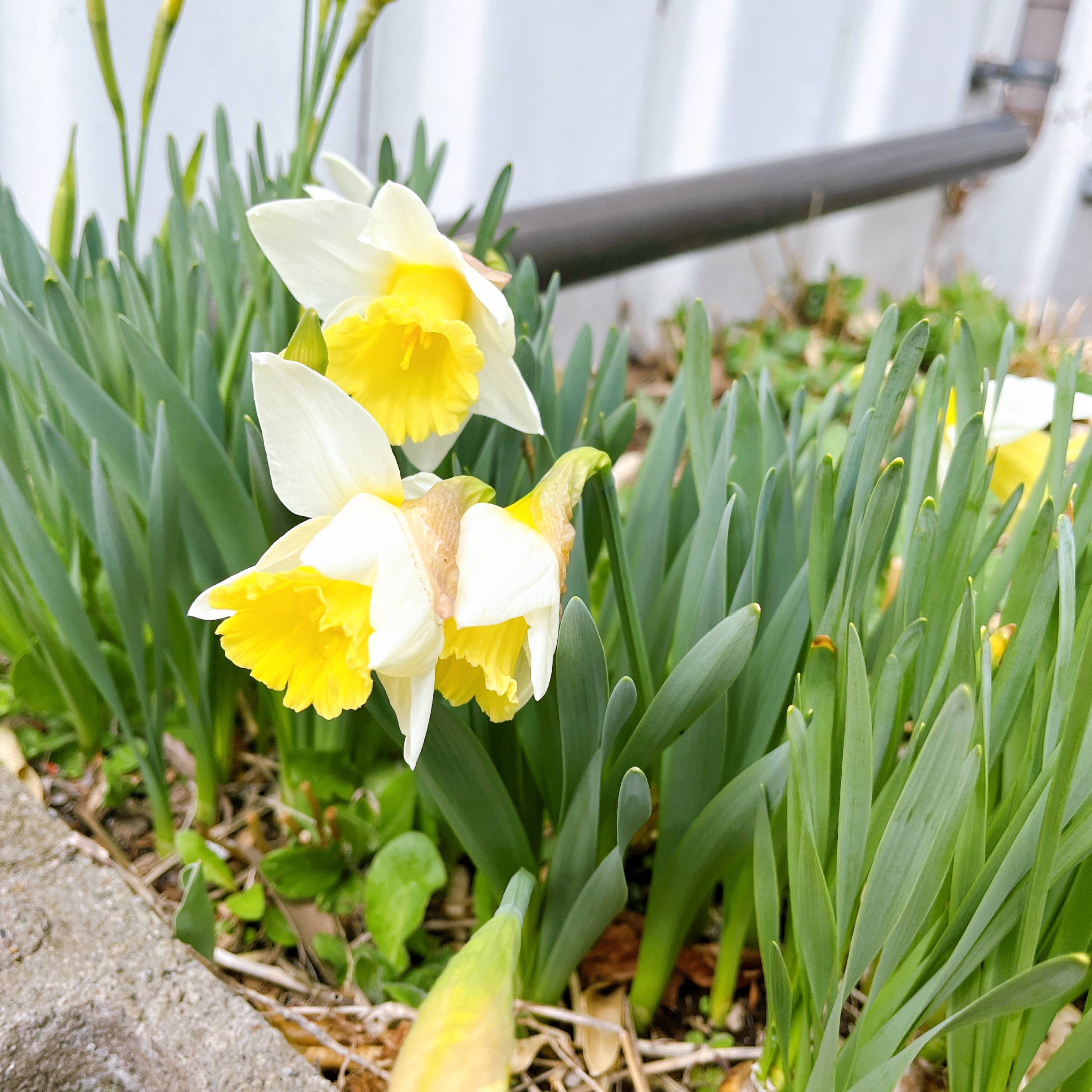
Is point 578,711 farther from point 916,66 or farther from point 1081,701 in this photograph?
point 916,66

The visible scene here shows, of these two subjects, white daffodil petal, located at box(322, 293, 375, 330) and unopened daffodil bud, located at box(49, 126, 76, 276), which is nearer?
white daffodil petal, located at box(322, 293, 375, 330)

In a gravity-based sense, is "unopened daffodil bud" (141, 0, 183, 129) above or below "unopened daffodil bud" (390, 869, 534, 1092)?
above

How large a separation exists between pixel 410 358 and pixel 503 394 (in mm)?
67

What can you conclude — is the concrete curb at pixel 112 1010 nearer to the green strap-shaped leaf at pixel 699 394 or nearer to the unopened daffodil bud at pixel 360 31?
the green strap-shaped leaf at pixel 699 394

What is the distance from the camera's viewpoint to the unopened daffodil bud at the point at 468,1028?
38 cm

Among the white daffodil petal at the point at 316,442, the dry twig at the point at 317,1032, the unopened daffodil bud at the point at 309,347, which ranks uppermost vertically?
the unopened daffodil bud at the point at 309,347

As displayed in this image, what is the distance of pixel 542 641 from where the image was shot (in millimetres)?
456

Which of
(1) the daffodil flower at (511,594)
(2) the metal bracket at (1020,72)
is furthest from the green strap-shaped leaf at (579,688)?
(2) the metal bracket at (1020,72)

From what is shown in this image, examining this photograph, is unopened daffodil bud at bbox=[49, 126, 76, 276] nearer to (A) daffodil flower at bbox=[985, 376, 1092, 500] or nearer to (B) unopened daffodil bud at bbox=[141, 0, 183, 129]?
(B) unopened daffodil bud at bbox=[141, 0, 183, 129]

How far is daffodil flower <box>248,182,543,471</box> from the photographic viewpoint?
0.57m

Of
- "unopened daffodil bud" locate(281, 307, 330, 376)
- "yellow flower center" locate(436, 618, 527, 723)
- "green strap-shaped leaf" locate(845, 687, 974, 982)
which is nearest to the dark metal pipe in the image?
"unopened daffodil bud" locate(281, 307, 330, 376)

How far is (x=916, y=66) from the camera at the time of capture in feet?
10.2

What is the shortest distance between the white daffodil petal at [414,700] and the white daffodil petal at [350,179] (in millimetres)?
425

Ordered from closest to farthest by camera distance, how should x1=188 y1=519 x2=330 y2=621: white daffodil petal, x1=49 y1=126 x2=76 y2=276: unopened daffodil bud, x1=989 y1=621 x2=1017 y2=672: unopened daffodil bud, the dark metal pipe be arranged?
x1=188 y1=519 x2=330 y2=621: white daffodil petal, x1=989 y1=621 x2=1017 y2=672: unopened daffodil bud, x1=49 y1=126 x2=76 y2=276: unopened daffodil bud, the dark metal pipe
